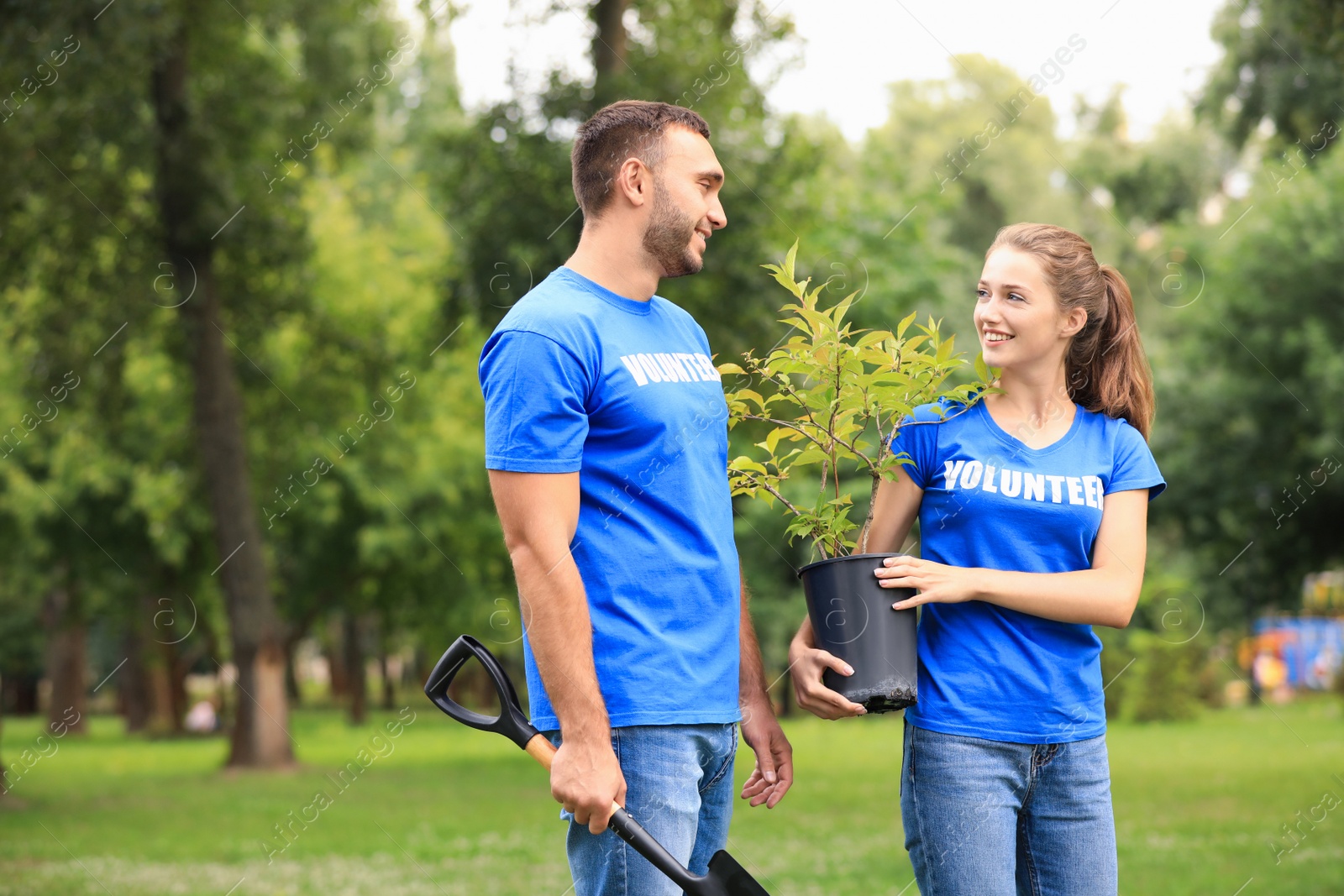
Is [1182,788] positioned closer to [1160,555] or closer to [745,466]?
[745,466]

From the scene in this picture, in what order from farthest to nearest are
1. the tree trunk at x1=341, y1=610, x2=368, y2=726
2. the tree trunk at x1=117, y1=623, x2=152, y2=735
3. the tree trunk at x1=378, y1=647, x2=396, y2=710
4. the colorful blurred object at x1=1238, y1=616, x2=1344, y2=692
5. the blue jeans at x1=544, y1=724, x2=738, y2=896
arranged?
the tree trunk at x1=378, y1=647, x2=396, y2=710 → the colorful blurred object at x1=1238, y1=616, x2=1344, y2=692 → the tree trunk at x1=117, y1=623, x2=152, y2=735 → the tree trunk at x1=341, y1=610, x2=368, y2=726 → the blue jeans at x1=544, y1=724, x2=738, y2=896

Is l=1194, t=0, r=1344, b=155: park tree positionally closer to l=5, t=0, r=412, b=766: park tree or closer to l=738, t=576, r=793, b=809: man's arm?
l=5, t=0, r=412, b=766: park tree

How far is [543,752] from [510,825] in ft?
30.6

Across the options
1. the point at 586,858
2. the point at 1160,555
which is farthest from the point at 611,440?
the point at 1160,555

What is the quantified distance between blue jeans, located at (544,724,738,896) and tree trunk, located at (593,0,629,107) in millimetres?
10175

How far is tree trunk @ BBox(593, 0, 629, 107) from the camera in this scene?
38.8 ft

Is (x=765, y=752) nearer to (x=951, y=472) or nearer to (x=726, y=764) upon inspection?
(x=726, y=764)

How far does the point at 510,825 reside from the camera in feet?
36.5

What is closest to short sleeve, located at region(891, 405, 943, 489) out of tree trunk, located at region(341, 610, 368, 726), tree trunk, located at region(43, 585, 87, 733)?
tree trunk, located at region(341, 610, 368, 726)

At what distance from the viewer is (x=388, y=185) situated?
1255 inches

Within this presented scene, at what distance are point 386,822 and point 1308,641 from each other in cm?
3202

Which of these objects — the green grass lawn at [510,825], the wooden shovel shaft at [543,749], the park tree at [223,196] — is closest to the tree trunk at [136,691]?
the green grass lawn at [510,825]

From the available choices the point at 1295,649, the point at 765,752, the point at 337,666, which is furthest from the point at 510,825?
the point at 337,666

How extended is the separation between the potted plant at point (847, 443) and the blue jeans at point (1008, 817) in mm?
158
